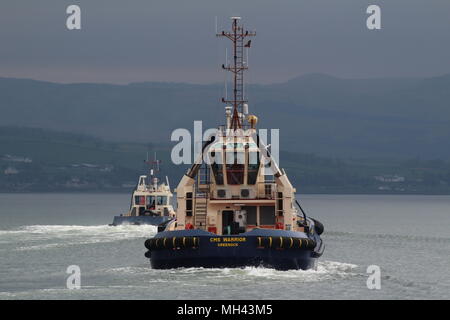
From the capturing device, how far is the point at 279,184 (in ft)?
177

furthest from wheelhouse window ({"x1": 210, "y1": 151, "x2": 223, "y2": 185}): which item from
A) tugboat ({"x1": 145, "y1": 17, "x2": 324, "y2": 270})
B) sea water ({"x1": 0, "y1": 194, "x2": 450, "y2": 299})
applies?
sea water ({"x1": 0, "y1": 194, "x2": 450, "y2": 299})

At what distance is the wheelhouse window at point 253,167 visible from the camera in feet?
182

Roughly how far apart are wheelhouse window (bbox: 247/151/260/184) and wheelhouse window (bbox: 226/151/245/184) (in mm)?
320

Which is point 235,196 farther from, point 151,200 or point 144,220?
point 151,200

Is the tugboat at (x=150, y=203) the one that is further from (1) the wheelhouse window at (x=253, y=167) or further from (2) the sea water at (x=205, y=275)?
(1) the wheelhouse window at (x=253, y=167)

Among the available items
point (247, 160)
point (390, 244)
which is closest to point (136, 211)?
point (390, 244)

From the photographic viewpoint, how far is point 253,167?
182 feet

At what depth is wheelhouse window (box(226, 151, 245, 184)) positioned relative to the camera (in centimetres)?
5541

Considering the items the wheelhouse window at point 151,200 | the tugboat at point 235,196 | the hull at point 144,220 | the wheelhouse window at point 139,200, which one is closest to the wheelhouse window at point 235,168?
the tugboat at point 235,196

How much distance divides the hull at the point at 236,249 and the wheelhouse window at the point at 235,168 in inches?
231

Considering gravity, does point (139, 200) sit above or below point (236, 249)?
above

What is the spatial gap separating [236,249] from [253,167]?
7.15 metres

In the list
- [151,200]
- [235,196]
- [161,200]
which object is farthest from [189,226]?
[151,200]
